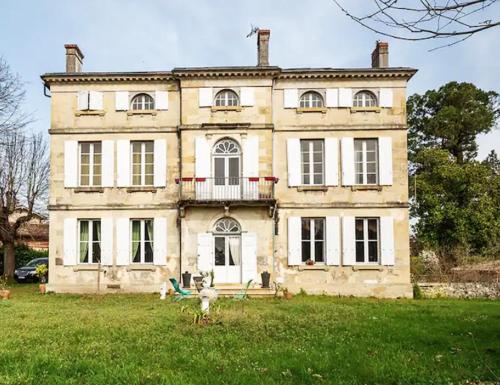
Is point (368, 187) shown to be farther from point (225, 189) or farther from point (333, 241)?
point (225, 189)

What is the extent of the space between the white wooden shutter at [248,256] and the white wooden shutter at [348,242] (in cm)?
317

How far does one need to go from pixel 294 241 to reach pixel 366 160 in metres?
4.01

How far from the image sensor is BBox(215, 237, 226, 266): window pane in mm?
19094

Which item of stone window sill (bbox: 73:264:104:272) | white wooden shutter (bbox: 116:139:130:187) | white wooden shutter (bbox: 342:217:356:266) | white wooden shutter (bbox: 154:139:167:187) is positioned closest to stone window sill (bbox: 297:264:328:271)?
white wooden shutter (bbox: 342:217:356:266)

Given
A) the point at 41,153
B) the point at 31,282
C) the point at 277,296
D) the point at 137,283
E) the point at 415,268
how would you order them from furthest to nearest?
the point at 41,153, the point at 31,282, the point at 415,268, the point at 137,283, the point at 277,296

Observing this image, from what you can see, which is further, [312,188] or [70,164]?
[70,164]

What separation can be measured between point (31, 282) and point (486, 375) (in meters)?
24.3

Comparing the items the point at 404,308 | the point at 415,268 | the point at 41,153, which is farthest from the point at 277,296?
the point at 41,153

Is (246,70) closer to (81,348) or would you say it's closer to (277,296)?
(277,296)

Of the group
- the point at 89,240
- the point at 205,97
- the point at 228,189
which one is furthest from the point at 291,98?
the point at 89,240

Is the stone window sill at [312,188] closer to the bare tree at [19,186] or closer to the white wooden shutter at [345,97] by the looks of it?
the white wooden shutter at [345,97]

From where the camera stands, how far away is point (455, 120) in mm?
32281

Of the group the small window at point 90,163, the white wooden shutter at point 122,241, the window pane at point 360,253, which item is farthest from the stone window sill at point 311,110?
the small window at point 90,163

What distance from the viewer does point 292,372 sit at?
7.03 metres
